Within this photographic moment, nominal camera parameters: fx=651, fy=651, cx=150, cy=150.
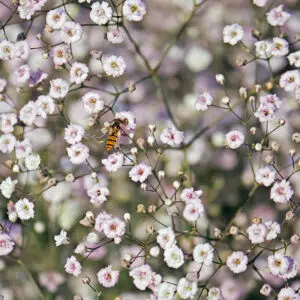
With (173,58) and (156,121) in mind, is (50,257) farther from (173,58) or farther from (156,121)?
(173,58)

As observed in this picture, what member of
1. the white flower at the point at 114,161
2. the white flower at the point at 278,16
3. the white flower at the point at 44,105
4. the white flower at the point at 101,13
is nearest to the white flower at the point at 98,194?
the white flower at the point at 114,161

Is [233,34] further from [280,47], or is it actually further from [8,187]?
[8,187]

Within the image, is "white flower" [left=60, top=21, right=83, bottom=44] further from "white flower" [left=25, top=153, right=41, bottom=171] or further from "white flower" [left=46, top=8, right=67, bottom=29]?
"white flower" [left=25, top=153, right=41, bottom=171]

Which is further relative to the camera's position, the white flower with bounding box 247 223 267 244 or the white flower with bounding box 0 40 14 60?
the white flower with bounding box 0 40 14 60

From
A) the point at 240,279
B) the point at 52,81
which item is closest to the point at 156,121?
the point at 52,81

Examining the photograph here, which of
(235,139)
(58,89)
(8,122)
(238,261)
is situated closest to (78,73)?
(58,89)

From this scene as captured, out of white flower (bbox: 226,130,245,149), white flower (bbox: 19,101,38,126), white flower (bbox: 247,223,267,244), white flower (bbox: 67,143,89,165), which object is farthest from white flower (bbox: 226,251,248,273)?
white flower (bbox: 19,101,38,126)
